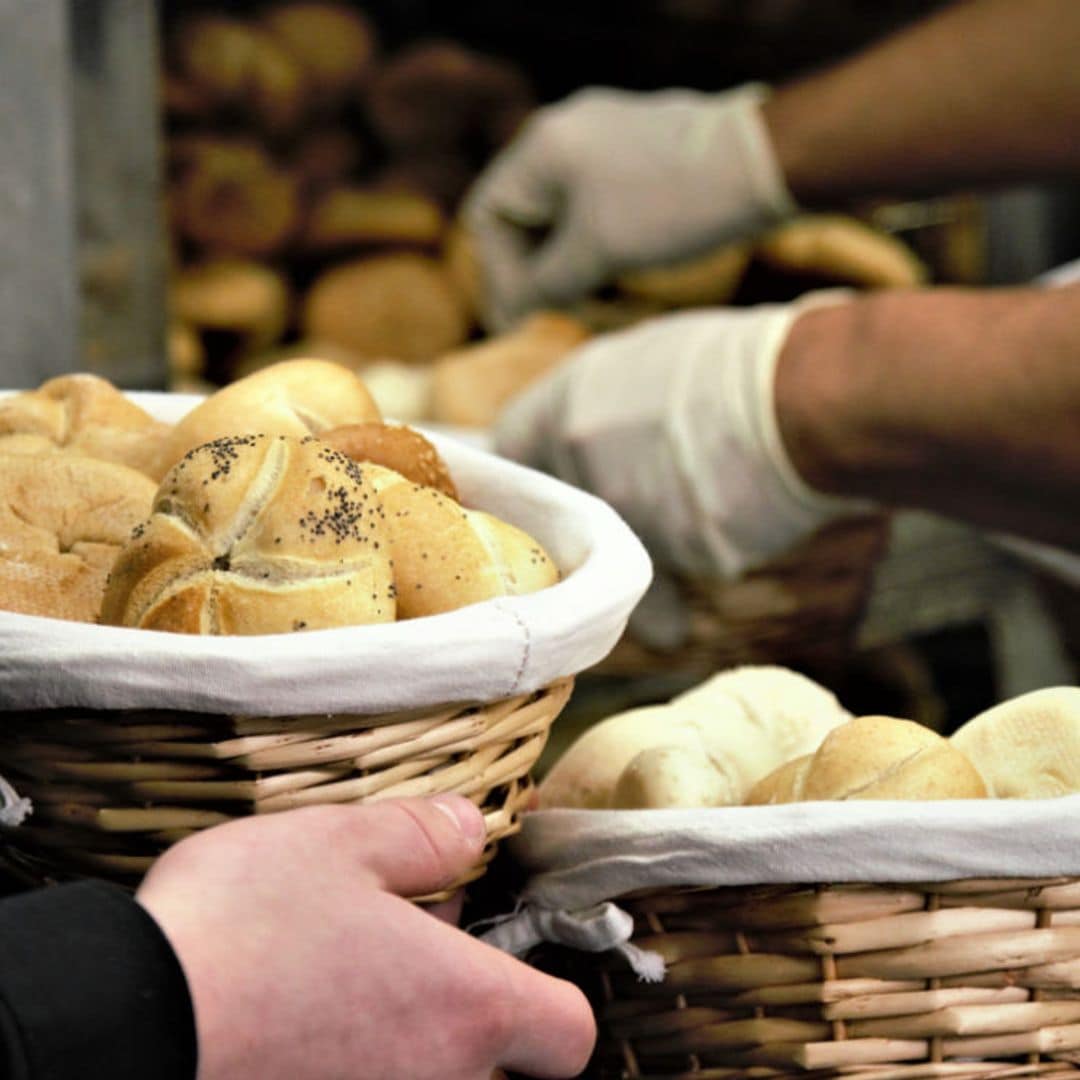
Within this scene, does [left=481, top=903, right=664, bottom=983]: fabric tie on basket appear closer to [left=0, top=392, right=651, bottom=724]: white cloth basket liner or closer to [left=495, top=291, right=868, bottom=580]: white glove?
[left=0, top=392, right=651, bottom=724]: white cloth basket liner

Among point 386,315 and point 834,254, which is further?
point 386,315

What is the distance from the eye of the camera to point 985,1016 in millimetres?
789

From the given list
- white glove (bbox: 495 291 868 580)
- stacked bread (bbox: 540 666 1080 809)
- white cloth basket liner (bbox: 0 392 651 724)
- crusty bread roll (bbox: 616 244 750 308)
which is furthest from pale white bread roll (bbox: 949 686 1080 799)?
crusty bread roll (bbox: 616 244 750 308)

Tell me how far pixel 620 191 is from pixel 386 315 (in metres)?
0.47

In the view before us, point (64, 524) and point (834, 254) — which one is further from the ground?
point (64, 524)

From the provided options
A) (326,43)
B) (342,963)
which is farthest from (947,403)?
(326,43)

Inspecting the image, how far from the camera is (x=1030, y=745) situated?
2.80 feet

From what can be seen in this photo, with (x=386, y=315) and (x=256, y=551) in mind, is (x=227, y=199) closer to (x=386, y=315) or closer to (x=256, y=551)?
(x=386, y=315)

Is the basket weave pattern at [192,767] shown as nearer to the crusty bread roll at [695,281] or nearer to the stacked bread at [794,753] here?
the stacked bread at [794,753]

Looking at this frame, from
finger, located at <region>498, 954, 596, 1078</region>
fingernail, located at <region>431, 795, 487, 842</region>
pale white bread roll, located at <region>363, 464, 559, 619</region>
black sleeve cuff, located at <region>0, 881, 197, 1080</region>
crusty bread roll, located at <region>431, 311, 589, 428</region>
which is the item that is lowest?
crusty bread roll, located at <region>431, 311, 589, 428</region>

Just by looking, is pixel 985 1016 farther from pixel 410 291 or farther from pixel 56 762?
pixel 410 291

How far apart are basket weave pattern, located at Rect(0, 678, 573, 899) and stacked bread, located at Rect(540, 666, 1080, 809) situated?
0.18 m

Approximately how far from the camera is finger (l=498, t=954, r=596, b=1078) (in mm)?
687

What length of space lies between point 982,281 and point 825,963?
2.12 m
